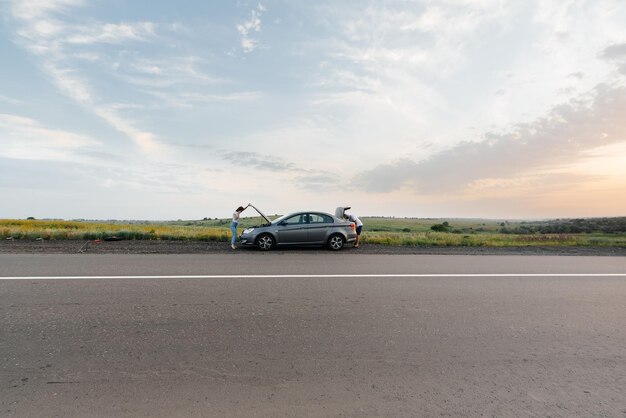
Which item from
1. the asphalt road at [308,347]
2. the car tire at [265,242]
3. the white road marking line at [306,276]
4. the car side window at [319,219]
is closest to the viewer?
the asphalt road at [308,347]

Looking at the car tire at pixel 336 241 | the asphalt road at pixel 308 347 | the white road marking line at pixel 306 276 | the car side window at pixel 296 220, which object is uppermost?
the car side window at pixel 296 220

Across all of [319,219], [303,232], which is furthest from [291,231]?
[319,219]

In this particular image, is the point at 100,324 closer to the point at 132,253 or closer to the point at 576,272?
the point at 132,253

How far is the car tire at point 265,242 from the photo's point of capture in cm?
1379

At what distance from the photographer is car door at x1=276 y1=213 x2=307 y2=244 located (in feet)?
45.9

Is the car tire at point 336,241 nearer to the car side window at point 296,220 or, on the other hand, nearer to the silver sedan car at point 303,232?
the silver sedan car at point 303,232

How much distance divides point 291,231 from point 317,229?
1020 millimetres

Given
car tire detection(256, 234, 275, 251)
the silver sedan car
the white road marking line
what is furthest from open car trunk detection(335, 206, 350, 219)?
the white road marking line

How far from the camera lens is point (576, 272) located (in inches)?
366

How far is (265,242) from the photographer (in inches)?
544

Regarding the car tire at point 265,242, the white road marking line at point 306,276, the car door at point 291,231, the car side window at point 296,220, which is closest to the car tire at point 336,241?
the car door at point 291,231

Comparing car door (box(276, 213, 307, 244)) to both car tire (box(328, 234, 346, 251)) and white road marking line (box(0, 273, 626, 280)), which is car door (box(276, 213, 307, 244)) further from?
white road marking line (box(0, 273, 626, 280))

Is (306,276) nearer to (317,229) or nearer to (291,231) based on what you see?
(291,231)

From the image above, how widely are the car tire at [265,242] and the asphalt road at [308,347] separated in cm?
596
